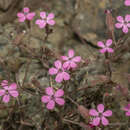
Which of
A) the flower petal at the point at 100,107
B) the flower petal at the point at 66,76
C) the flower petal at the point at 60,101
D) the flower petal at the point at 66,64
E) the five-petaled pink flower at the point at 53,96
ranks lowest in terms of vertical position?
the flower petal at the point at 100,107

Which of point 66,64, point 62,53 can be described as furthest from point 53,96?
point 62,53

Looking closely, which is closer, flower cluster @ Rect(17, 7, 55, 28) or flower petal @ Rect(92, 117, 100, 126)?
flower petal @ Rect(92, 117, 100, 126)

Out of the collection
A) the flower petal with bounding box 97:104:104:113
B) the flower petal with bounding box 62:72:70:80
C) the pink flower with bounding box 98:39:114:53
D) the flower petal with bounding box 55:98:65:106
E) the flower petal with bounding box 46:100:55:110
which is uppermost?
the pink flower with bounding box 98:39:114:53

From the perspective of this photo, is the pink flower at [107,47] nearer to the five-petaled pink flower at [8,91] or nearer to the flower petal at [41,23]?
the flower petal at [41,23]

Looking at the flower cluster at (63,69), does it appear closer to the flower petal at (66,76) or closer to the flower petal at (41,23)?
the flower petal at (66,76)

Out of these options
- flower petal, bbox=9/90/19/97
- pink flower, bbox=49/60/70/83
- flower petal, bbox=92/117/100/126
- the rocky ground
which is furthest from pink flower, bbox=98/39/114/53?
flower petal, bbox=9/90/19/97

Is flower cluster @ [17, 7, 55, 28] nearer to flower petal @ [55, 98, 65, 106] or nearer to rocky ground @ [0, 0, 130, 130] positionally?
rocky ground @ [0, 0, 130, 130]

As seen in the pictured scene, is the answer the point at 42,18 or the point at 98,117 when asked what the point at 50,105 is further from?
the point at 42,18

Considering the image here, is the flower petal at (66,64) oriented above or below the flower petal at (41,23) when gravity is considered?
below

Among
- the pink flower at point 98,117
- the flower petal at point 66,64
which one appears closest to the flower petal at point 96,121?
the pink flower at point 98,117

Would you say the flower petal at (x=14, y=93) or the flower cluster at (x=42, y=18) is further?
the flower cluster at (x=42, y=18)

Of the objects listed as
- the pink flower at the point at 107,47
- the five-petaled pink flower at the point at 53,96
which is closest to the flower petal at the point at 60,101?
the five-petaled pink flower at the point at 53,96
